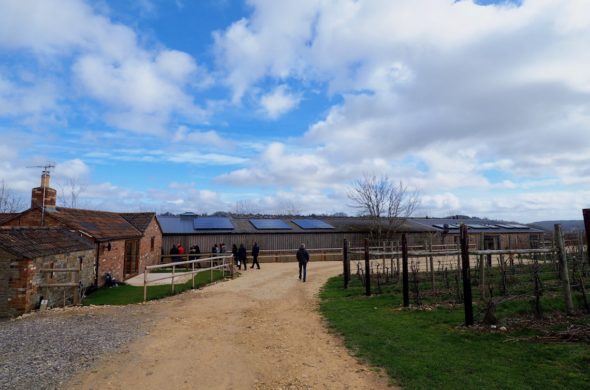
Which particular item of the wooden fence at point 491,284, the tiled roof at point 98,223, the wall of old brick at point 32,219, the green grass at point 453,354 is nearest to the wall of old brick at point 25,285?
the tiled roof at point 98,223

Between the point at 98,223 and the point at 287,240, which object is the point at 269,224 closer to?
the point at 287,240

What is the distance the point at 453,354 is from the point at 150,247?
70.1 ft

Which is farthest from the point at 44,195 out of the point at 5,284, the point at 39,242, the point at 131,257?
the point at 5,284

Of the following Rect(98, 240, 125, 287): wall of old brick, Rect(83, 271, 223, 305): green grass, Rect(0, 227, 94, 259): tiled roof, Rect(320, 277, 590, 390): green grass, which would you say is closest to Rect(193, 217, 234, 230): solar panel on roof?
Rect(98, 240, 125, 287): wall of old brick

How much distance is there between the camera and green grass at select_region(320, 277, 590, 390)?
530 centimetres

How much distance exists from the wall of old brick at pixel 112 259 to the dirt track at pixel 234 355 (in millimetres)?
5574

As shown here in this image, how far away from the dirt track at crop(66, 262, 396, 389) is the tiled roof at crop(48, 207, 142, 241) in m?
6.53

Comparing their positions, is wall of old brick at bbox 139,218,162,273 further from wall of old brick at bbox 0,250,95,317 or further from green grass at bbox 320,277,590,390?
green grass at bbox 320,277,590,390

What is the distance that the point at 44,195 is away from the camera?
52.9ft

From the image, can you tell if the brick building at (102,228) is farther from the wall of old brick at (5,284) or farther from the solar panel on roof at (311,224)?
the solar panel on roof at (311,224)

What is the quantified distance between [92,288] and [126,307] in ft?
12.8

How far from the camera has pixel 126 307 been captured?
11859 mm

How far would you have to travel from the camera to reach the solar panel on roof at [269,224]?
104ft

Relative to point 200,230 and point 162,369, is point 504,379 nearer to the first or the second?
point 162,369
